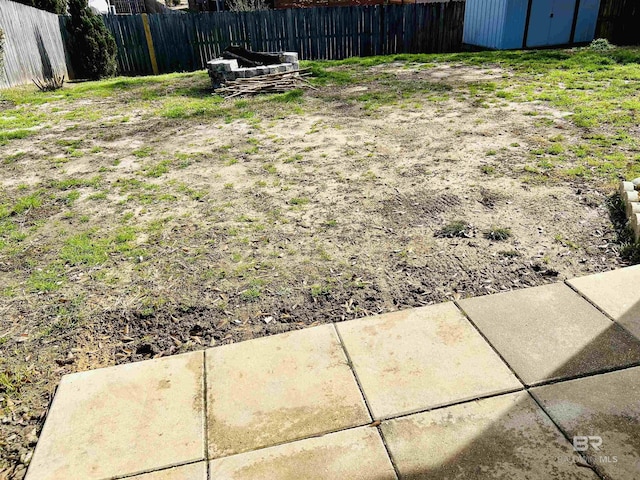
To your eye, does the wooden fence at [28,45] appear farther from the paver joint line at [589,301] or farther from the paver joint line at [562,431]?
the paver joint line at [562,431]

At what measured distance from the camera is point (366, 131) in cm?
653

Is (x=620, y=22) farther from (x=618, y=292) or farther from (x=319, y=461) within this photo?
(x=319, y=461)

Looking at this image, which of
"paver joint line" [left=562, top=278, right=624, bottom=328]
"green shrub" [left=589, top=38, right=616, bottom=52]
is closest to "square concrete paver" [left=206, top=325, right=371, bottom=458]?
"paver joint line" [left=562, top=278, right=624, bottom=328]

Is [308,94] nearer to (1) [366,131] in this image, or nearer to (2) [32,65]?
(1) [366,131]

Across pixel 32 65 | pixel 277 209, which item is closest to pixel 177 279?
pixel 277 209

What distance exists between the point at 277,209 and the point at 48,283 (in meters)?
1.94

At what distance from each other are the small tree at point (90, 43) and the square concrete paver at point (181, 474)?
1296 centimetres

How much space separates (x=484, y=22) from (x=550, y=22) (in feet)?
5.94

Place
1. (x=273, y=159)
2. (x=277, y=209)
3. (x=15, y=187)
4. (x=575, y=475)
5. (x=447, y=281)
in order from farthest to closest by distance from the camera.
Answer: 1. (x=273, y=159)
2. (x=15, y=187)
3. (x=277, y=209)
4. (x=447, y=281)
5. (x=575, y=475)

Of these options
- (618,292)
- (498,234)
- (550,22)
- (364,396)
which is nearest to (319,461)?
(364,396)

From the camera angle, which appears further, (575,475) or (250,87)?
(250,87)

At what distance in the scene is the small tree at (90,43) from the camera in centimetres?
1213

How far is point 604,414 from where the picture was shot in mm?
2023

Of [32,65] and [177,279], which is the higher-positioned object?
[32,65]
